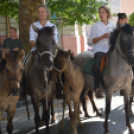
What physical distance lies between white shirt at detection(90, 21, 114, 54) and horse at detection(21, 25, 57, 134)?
1544mm

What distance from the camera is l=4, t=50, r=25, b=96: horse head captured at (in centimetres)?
461

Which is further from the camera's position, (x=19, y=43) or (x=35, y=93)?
(x=19, y=43)

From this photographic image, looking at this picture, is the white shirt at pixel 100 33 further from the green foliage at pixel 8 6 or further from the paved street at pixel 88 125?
the green foliage at pixel 8 6

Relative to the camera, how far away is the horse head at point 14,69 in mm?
4609

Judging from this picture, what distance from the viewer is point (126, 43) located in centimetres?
555

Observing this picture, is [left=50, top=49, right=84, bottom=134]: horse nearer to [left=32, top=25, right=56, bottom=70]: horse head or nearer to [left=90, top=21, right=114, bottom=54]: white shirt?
[left=32, top=25, right=56, bottom=70]: horse head

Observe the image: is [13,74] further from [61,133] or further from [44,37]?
[61,133]

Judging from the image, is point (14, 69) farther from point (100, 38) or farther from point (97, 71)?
point (100, 38)

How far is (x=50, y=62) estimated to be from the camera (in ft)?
16.0

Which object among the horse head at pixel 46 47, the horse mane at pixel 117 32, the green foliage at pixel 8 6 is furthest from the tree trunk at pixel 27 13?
the horse head at pixel 46 47

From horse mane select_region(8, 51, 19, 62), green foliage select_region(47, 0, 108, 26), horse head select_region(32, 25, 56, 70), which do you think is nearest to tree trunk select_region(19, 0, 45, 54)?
green foliage select_region(47, 0, 108, 26)

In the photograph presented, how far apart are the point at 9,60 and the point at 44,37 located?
853 mm

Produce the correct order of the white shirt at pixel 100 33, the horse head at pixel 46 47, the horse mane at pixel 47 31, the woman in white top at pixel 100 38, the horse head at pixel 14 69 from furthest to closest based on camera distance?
the white shirt at pixel 100 33 < the woman in white top at pixel 100 38 < the horse mane at pixel 47 31 < the horse head at pixel 46 47 < the horse head at pixel 14 69

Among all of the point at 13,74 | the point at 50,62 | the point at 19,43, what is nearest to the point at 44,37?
the point at 50,62
